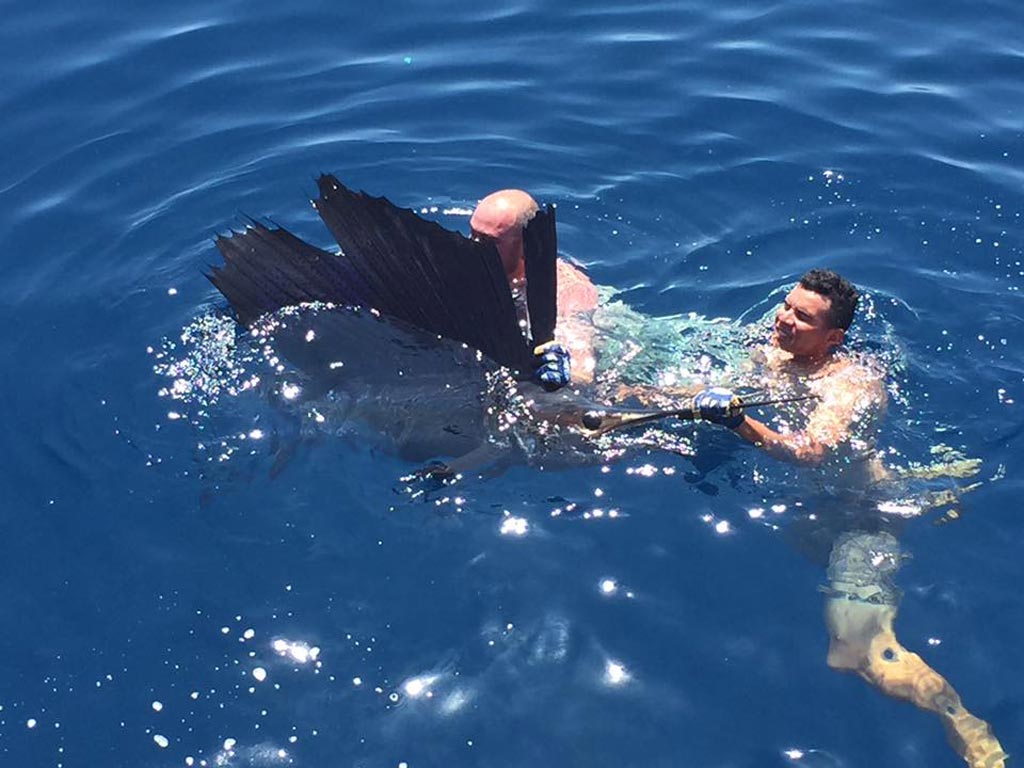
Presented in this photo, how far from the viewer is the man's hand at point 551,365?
17.4ft

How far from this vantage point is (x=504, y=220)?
5.80 meters

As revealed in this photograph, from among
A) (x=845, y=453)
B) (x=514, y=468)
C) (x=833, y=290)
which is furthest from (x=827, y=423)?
(x=514, y=468)

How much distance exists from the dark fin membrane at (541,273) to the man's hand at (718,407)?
75 cm

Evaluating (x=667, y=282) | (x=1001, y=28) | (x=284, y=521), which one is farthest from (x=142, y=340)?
(x=1001, y=28)

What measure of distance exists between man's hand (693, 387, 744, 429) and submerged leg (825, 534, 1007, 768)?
0.82 metres

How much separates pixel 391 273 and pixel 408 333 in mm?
383

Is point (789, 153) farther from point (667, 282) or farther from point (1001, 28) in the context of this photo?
point (1001, 28)

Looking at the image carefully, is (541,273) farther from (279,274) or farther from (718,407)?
(279,274)

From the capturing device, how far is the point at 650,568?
16.5 ft

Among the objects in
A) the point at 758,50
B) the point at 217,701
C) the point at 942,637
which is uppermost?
the point at 758,50

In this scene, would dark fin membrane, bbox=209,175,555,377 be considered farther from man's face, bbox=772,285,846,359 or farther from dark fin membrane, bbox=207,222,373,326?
man's face, bbox=772,285,846,359

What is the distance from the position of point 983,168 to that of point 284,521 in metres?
4.97

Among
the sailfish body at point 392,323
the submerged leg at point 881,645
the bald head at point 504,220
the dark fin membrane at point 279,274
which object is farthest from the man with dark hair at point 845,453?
the dark fin membrane at point 279,274

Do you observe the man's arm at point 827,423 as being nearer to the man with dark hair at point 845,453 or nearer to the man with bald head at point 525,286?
the man with dark hair at point 845,453
